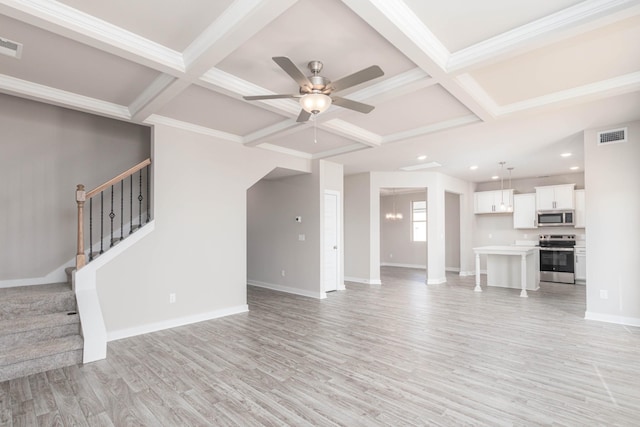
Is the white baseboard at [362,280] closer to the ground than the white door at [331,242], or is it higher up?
closer to the ground

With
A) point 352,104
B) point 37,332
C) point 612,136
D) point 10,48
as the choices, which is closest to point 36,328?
point 37,332

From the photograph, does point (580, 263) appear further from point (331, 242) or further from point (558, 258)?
point (331, 242)

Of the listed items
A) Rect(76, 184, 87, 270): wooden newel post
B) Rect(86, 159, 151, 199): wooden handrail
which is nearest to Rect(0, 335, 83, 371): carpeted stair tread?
Rect(76, 184, 87, 270): wooden newel post

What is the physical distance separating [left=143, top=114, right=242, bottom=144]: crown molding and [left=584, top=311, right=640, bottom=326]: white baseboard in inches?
228

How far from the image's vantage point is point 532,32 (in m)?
2.44

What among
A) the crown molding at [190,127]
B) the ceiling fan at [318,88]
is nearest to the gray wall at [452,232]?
the crown molding at [190,127]

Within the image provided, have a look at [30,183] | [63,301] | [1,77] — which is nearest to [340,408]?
[63,301]

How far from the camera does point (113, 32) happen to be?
2539mm

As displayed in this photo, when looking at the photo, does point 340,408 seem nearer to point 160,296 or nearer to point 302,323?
point 302,323

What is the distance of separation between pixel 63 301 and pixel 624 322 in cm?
706

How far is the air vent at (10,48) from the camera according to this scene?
266 cm

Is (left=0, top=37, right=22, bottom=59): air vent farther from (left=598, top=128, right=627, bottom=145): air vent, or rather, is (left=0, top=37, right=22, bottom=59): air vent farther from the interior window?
the interior window

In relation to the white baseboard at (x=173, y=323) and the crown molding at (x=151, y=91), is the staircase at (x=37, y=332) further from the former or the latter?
the crown molding at (x=151, y=91)

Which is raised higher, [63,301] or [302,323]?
[63,301]
